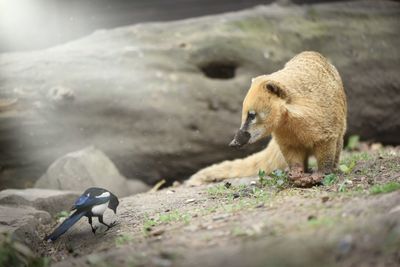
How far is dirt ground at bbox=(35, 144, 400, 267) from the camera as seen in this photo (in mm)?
3541

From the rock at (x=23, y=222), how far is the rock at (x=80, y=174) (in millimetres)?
1228

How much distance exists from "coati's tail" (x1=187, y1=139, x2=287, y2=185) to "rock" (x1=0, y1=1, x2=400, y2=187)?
4.16 ft

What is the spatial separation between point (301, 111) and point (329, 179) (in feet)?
2.45

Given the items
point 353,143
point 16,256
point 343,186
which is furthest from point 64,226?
point 353,143

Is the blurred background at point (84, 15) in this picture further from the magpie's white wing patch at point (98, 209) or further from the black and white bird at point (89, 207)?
the magpie's white wing patch at point (98, 209)

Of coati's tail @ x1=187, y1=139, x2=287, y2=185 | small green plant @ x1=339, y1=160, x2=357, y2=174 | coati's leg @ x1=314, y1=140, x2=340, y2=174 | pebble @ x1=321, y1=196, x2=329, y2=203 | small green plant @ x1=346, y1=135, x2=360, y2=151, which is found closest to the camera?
pebble @ x1=321, y1=196, x2=329, y2=203

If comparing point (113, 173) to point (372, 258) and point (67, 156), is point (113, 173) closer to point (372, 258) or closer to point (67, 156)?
point (67, 156)

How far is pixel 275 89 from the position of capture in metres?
5.64

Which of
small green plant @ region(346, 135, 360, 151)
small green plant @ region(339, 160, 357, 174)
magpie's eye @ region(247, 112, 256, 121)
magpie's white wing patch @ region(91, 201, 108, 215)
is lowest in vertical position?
small green plant @ region(346, 135, 360, 151)

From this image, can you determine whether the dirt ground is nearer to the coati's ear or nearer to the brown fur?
the brown fur

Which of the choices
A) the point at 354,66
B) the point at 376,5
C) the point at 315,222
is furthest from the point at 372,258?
the point at 376,5

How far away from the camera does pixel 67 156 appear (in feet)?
25.7

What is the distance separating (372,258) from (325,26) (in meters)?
6.84

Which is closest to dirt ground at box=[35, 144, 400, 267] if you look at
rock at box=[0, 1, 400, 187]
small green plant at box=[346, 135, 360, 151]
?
rock at box=[0, 1, 400, 187]
